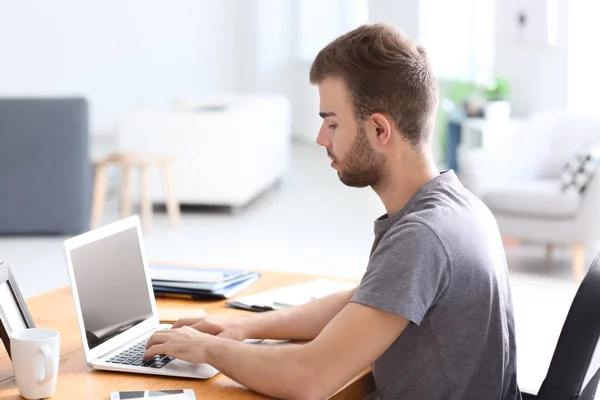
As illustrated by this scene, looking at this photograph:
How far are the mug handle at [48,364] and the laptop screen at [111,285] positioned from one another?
0.16m

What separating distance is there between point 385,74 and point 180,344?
0.58m

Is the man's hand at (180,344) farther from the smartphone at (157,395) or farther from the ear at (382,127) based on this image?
the ear at (382,127)

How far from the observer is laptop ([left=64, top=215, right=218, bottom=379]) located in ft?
5.64

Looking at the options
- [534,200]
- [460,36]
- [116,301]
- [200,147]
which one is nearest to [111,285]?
[116,301]

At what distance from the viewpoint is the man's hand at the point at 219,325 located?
1.88m

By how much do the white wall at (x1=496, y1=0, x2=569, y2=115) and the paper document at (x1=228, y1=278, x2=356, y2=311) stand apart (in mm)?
5262

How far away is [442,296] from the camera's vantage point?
5.38 ft

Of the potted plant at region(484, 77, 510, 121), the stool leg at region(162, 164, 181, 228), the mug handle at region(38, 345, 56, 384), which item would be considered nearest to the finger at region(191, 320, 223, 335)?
the mug handle at region(38, 345, 56, 384)

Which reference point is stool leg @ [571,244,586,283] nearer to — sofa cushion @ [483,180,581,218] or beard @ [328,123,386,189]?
sofa cushion @ [483,180,581,218]

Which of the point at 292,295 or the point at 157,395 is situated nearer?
the point at 157,395

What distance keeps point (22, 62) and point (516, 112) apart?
4.48 metres

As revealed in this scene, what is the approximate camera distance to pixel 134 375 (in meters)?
1.71

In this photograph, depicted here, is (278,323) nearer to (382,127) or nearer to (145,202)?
(382,127)

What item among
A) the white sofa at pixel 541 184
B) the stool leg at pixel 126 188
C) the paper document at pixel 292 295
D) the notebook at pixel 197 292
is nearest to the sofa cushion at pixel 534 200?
the white sofa at pixel 541 184
